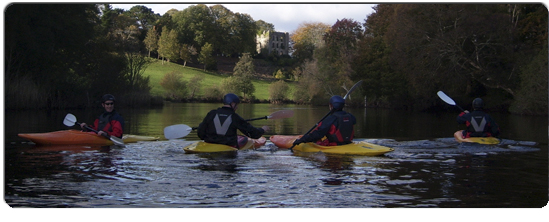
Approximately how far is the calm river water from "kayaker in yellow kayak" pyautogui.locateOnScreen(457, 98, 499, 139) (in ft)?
2.67

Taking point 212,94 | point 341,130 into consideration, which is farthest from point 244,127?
point 212,94

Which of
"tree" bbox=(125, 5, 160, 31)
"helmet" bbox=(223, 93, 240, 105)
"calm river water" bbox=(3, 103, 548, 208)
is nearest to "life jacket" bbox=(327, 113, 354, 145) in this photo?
"calm river water" bbox=(3, 103, 548, 208)

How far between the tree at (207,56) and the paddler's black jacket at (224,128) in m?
70.1

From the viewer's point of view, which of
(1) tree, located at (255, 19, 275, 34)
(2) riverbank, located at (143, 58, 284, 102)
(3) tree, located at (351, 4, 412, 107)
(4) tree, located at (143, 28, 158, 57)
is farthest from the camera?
(1) tree, located at (255, 19, 275, 34)

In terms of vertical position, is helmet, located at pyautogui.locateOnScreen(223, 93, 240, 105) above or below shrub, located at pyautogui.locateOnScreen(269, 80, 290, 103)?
below

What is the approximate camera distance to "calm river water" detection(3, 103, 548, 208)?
5.76 m

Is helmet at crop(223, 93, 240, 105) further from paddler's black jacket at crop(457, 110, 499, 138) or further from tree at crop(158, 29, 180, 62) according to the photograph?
tree at crop(158, 29, 180, 62)

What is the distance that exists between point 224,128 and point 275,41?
3833 inches

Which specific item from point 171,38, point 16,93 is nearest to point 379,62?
point 16,93

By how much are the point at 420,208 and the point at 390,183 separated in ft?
4.98

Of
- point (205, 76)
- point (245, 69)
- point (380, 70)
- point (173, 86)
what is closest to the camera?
point (380, 70)

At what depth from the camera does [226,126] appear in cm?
988

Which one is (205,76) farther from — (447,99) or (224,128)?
(224,128)

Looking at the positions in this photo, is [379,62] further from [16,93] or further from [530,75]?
[16,93]
